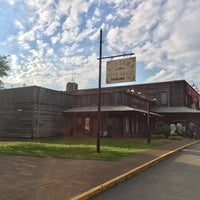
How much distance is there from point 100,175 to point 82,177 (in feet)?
2.11

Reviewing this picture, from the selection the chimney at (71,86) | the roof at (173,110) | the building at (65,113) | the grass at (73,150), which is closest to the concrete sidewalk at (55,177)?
the grass at (73,150)

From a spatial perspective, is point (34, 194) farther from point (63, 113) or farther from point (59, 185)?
point (63, 113)

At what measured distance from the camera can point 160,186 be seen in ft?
26.3

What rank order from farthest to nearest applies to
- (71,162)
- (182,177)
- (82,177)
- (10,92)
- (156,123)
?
(156,123)
(10,92)
(71,162)
(182,177)
(82,177)

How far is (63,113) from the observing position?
3191 centimetres

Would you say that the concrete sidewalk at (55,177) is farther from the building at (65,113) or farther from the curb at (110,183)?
the building at (65,113)

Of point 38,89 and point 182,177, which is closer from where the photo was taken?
point 182,177

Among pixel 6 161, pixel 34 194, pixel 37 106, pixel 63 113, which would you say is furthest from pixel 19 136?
pixel 34 194

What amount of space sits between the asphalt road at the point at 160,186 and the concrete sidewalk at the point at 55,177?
1.41ft

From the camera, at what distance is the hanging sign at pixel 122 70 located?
16891mm

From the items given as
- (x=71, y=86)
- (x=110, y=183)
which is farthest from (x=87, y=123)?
(x=71, y=86)

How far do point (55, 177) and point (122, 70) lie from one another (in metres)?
9.87

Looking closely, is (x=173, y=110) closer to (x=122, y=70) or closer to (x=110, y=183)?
(x=122, y=70)

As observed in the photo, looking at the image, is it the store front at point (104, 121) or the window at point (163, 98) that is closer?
the store front at point (104, 121)
